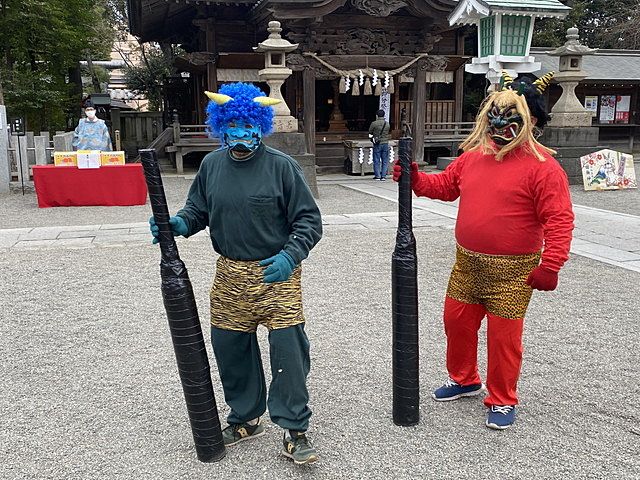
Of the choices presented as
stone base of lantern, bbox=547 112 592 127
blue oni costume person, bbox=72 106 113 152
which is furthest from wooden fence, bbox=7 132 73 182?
stone base of lantern, bbox=547 112 592 127

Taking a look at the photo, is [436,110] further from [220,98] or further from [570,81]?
[220,98]

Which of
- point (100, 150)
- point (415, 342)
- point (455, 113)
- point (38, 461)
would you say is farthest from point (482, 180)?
point (455, 113)

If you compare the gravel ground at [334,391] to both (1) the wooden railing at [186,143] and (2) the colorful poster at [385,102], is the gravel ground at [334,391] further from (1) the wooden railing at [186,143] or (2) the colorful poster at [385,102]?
(2) the colorful poster at [385,102]

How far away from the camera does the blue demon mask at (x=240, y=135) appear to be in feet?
8.43

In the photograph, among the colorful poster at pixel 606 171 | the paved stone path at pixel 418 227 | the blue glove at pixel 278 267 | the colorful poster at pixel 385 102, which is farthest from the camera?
the colorful poster at pixel 385 102

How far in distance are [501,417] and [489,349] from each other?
338 millimetres

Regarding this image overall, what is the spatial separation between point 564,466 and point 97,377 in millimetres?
2618

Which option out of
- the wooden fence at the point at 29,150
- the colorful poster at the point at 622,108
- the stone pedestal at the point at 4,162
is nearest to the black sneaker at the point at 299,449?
the wooden fence at the point at 29,150

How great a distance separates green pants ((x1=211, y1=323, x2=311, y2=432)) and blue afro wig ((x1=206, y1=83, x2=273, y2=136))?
0.91 metres

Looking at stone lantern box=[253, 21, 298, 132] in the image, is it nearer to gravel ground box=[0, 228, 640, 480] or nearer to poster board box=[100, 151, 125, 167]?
poster board box=[100, 151, 125, 167]

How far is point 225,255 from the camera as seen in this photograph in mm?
2730

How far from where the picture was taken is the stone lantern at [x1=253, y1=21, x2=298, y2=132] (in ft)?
34.9

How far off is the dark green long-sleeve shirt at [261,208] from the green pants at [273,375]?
1.21 ft

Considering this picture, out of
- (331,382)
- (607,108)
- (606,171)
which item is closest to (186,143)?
(606,171)
